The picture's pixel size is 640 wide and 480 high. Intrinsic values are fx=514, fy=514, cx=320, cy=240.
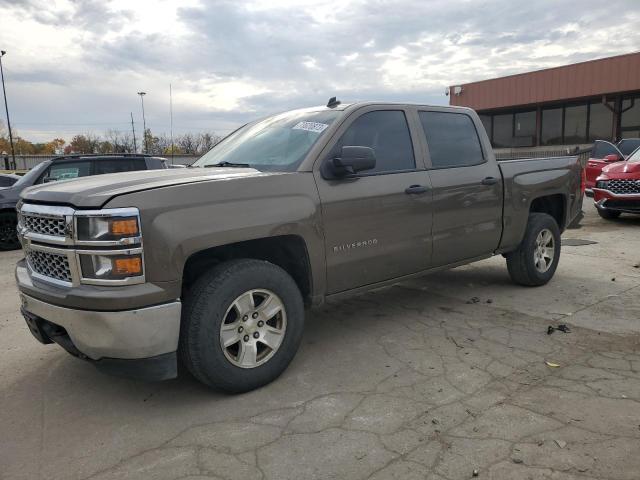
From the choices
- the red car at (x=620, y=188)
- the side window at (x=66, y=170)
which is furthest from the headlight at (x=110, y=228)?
the red car at (x=620, y=188)

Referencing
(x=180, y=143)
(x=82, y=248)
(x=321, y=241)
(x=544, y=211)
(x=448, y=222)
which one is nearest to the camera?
(x=82, y=248)

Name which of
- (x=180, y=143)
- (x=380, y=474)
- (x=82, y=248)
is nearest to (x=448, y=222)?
(x=380, y=474)

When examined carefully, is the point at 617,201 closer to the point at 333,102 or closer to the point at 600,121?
the point at 333,102

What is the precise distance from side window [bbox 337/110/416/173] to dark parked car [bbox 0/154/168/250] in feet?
20.1

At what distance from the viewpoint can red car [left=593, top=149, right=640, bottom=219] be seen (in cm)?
1006

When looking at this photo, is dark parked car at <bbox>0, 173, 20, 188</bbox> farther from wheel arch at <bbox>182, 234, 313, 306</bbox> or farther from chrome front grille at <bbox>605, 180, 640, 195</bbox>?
chrome front grille at <bbox>605, 180, 640, 195</bbox>

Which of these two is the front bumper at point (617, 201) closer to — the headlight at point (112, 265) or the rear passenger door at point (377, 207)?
the rear passenger door at point (377, 207)

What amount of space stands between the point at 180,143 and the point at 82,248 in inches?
2653

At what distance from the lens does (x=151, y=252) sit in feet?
9.26

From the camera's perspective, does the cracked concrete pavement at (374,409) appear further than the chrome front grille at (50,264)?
No

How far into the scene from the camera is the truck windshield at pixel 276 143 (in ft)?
12.5

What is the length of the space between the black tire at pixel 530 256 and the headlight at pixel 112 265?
13.7ft

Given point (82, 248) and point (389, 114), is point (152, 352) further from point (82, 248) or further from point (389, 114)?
point (389, 114)

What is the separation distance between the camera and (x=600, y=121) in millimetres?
25781
